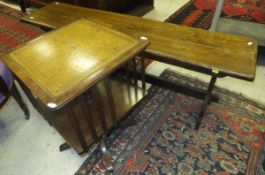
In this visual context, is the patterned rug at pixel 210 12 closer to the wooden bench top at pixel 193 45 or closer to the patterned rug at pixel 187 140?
the wooden bench top at pixel 193 45

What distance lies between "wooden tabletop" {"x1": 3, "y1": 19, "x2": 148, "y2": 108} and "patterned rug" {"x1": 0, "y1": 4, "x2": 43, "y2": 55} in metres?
1.49

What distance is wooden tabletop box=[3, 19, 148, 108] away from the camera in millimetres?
920

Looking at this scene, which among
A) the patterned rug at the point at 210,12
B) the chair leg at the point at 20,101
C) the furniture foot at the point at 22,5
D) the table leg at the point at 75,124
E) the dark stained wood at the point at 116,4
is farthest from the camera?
the furniture foot at the point at 22,5

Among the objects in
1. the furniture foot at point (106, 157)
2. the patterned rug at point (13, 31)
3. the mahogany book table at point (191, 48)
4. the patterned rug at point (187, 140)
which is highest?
the mahogany book table at point (191, 48)

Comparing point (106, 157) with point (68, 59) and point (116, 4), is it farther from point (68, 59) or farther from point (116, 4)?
point (116, 4)

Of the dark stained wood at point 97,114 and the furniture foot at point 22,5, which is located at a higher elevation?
the furniture foot at point 22,5

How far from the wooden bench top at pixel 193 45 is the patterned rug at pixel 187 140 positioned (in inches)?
19.8

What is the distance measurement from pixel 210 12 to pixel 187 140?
7.05 ft

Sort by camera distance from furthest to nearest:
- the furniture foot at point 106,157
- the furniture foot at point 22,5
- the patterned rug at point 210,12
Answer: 1. the furniture foot at point 22,5
2. the patterned rug at point 210,12
3. the furniture foot at point 106,157

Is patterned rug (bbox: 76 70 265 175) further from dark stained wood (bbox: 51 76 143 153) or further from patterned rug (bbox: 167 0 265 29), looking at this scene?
patterned rug (bbox: 167 0 265 29)

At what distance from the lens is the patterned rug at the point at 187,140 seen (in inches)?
51.3

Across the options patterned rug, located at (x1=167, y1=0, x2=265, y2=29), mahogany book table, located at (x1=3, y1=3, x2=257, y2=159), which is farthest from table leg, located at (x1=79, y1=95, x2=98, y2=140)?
patterned rug, located at (x1=167, y1=0, x2=265, y2=29)

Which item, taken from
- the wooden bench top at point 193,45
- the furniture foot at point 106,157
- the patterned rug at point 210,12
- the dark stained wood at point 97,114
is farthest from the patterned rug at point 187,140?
the patterned rug at point 210,12

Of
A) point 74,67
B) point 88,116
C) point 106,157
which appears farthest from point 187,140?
point 74,67
